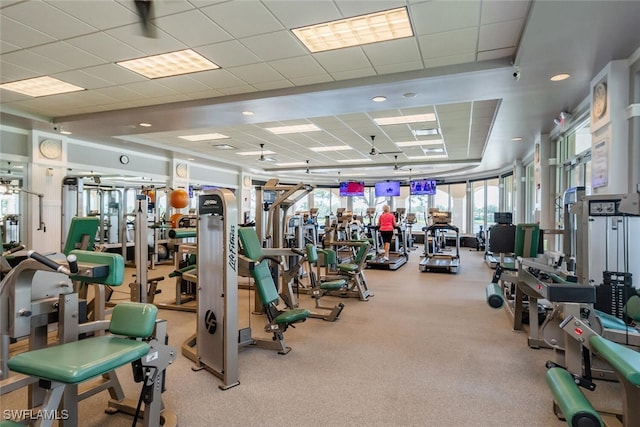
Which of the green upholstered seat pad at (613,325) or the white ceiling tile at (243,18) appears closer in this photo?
the green upholstered seat pad at (613,325)

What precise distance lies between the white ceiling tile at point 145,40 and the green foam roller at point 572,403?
14.0 feet

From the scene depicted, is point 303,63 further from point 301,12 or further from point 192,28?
point 192,28

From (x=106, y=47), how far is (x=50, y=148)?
15.9ft

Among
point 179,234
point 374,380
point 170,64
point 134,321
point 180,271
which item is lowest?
point 374,380

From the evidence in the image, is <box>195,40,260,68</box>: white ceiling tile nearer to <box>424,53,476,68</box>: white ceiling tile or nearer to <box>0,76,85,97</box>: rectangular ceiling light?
<box>424,53,476,68</box>: white ceiling tile

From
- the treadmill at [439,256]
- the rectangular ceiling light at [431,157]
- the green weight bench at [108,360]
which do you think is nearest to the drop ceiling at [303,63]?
the green weight bench at [108,360]

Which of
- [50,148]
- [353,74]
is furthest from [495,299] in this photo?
[50,148]

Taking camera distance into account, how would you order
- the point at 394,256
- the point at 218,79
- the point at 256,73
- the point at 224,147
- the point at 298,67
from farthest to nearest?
the point at 394,256 → the point at 224,147 → the point at 218,79 → the point at 256,73 → the point at 298,67

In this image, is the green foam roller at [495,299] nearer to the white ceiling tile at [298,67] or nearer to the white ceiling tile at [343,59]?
the white ceiling tile at [343,59]

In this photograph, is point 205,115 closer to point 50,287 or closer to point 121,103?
point 121,103

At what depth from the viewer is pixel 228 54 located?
4094 millimetres

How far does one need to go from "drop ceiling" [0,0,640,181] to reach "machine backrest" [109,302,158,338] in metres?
2.53

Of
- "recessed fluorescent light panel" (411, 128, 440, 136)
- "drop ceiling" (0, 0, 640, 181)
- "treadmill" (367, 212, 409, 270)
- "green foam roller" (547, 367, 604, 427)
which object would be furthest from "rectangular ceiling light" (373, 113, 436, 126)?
"green foam roller" (547, 367, 604, 427)

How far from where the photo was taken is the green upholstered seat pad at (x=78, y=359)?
5.45ft
